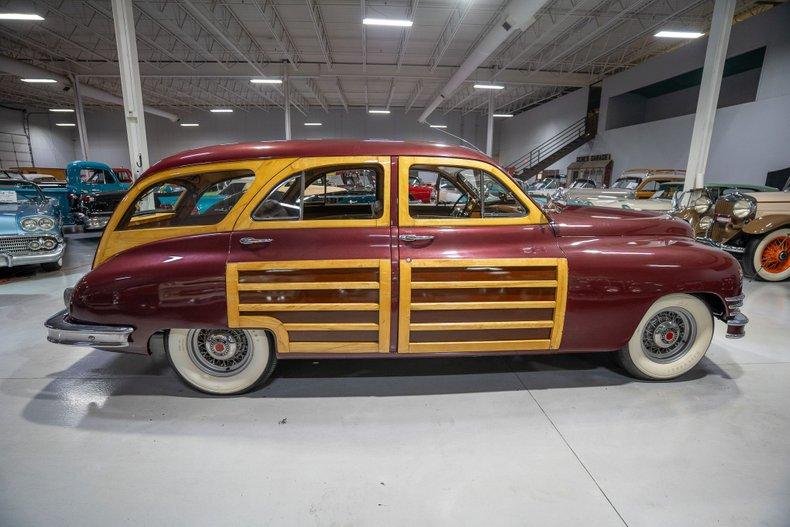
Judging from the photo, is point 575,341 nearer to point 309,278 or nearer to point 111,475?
point 309,278

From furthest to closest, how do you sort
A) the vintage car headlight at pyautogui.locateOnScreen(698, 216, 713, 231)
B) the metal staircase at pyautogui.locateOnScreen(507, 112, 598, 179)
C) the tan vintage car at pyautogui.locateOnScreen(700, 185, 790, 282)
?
the metal staircase at pyautogui.locateOnScreen(507, 112, 598, 179) < the vintage car headlight at pyautogui.locateOnScreen(698, 216, 713, 231) < the tan vintage car at pyautogui.locateOnScreen(700, 185, 790, 282)

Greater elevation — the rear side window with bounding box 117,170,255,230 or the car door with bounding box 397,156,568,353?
the rear side window with bounding box 117,170,255,230

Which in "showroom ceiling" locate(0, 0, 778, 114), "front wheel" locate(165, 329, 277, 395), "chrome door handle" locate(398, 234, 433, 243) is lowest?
"front wheel" locate(165, 329, 277, 395)

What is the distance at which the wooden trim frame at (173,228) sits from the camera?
2457mm

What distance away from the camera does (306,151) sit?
2.52 meters

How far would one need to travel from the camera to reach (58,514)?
1728 mm

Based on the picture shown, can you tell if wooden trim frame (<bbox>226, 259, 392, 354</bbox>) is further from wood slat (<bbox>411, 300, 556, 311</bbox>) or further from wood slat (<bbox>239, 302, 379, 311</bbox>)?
wood slat (<bbox>411, 300, 556, 311</bbox>)

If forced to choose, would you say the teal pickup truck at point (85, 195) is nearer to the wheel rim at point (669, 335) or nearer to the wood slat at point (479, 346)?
the wood slat at point (479, 346)

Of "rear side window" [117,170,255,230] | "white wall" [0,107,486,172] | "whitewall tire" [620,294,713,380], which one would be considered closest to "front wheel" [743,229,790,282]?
"whitewall tire" [620,294,713,380]

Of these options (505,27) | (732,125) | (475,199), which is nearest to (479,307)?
(475,199)

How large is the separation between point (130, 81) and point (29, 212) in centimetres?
334

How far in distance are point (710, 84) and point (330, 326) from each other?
33.9 ft

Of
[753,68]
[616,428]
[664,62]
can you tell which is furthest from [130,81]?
[753,68]

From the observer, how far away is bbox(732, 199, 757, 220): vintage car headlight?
5555 millimetres
